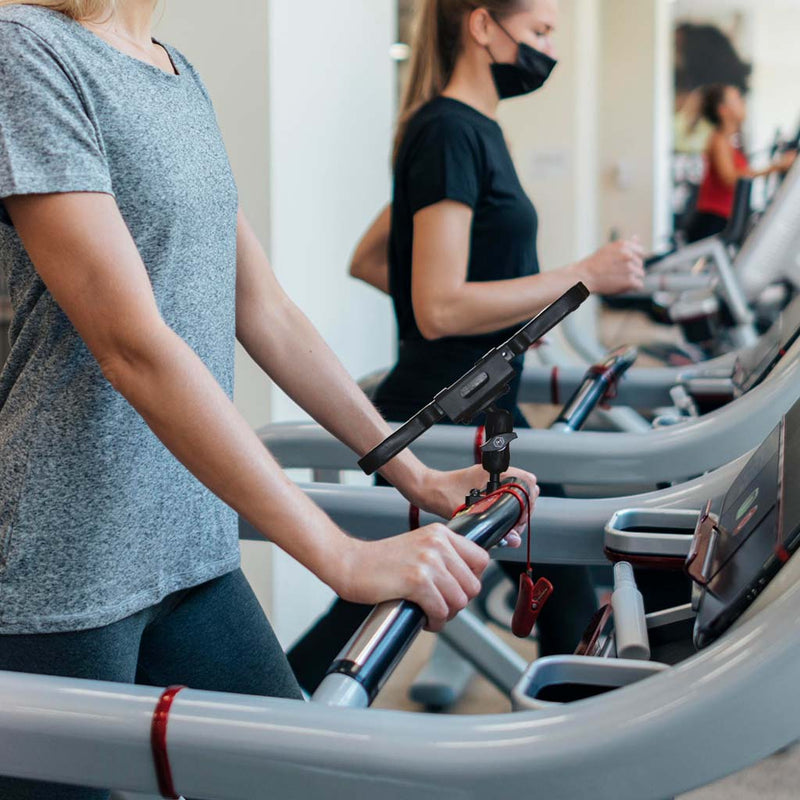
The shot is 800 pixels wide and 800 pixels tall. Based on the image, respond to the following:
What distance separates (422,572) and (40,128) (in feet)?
1.48

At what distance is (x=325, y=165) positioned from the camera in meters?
2.68

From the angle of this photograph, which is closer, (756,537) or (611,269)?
(756,537)

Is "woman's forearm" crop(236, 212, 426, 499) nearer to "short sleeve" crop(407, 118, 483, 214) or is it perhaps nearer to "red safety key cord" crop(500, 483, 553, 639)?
"red safety key cord" crop(500, 483, 553, 639)

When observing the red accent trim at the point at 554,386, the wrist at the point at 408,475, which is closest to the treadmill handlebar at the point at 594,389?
the red accent trim at the point at 554,386

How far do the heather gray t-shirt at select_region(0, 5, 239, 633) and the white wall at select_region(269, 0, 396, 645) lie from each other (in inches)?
54.0

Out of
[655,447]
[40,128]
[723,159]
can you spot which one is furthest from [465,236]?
[723,159]

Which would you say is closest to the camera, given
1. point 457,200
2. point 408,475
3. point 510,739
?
point 510,739

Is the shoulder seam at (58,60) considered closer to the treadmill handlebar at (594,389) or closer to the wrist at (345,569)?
the wrist at (345,569)

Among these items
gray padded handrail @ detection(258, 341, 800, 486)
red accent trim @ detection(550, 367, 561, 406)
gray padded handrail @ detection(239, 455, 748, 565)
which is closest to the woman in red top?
red accent trim @ detection(550, 367, 561, 406)

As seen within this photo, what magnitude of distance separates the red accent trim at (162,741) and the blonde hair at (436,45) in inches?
54.8

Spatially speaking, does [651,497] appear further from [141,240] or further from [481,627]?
[481,627]

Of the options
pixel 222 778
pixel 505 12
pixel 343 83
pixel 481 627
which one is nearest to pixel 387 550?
pixel 222 778

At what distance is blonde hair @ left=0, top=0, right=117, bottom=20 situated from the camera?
0.99 meters

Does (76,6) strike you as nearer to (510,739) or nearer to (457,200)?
(510,739)
